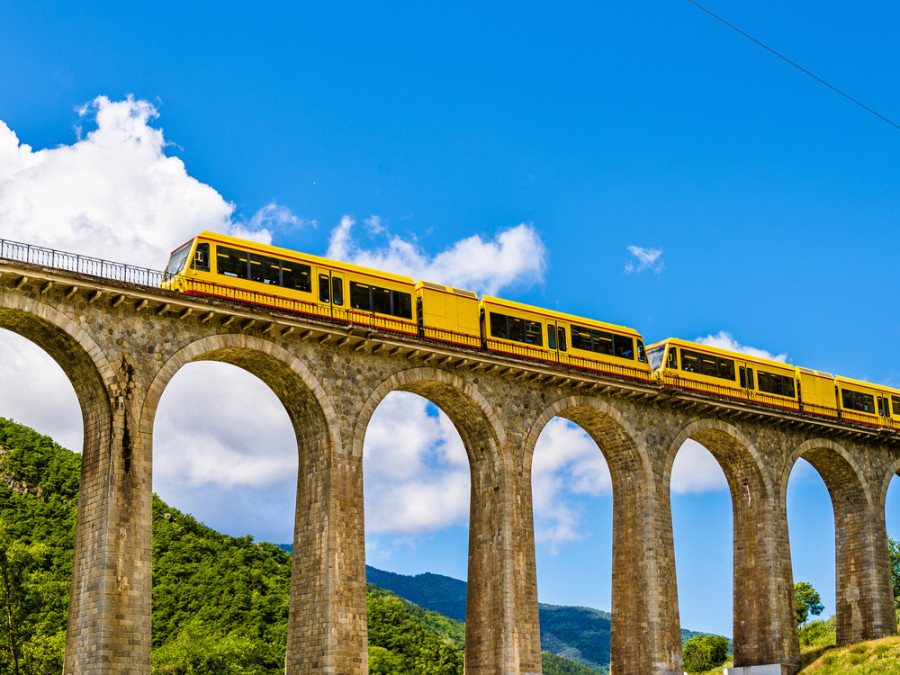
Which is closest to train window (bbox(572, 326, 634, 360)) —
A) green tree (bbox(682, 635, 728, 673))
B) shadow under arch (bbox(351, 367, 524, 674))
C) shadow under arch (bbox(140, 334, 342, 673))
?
shadow under arch (bbox(351, 367, 524, 674))

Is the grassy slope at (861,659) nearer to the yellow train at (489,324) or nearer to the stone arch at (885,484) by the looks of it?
the stone arch at (885,484)

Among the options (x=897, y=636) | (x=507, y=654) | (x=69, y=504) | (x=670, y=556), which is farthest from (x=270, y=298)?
(x=897, y=636)

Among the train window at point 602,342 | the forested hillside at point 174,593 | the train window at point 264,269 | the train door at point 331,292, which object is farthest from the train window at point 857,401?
the train window at point 264,269

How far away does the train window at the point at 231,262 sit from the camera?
34938 mm

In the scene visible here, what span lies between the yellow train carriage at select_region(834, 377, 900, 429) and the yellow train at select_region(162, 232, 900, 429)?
0.07 metres

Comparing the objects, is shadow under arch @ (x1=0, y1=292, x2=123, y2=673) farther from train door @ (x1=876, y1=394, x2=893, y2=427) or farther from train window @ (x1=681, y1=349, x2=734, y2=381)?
train door @ (x1=876, y1=394, x2=893, y2=427)

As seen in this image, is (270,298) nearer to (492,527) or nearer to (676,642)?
(492,527)

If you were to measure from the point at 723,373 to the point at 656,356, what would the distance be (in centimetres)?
394

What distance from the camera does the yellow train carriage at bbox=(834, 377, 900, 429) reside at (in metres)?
54.8

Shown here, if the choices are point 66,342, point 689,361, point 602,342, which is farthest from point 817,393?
point 66,342

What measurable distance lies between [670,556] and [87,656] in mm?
25569

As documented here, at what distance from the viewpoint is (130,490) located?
31359 mm

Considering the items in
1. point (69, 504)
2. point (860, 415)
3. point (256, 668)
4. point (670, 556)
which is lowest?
point (256, 668)

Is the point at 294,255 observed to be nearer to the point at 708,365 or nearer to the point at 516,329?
the point at 516,329
